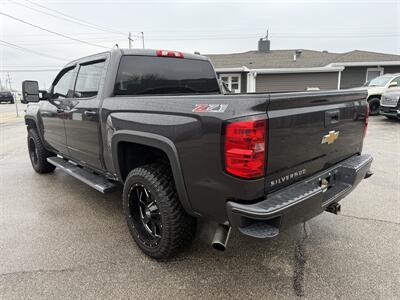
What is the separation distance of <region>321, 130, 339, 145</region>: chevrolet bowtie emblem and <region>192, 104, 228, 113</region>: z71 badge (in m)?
0.98

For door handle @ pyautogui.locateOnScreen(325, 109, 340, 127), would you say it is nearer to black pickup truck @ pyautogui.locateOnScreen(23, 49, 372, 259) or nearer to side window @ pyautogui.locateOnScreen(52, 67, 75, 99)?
black pickup truck @ pyautogui.locateOnScreen(23, 49, 372, 259)

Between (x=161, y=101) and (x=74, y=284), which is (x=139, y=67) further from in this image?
(x=74, y=284)

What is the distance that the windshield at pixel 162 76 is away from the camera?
3.30 metres

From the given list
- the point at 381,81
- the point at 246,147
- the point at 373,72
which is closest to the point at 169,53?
the point at 246,147

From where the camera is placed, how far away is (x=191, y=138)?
84.0 inches

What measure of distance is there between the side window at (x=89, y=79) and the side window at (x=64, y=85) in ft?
0.86

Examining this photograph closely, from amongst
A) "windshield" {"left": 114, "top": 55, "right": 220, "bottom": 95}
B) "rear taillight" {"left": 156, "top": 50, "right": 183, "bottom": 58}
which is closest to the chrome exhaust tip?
"windshield" {"left": 114, "top": 55, "right": 220, "bottom": 95}

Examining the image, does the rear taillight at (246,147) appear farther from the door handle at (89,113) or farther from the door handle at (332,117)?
the door handle at (89,113)

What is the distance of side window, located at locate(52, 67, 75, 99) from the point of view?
161 inches

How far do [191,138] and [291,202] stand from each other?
0.83 meters

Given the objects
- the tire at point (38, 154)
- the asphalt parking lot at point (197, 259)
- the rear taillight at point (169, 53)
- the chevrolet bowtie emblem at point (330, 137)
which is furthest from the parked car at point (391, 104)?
the tire at point (38, 154)

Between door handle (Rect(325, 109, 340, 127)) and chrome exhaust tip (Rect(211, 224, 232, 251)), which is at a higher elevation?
door handle (Rect(325, 109, 340, 127))

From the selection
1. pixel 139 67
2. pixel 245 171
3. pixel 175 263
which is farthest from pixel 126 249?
pixel 139 67

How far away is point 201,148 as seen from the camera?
2066 mm
